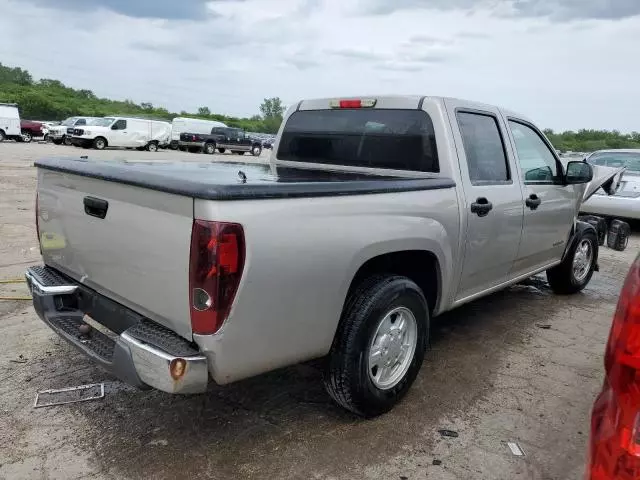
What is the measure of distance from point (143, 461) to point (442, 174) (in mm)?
2467

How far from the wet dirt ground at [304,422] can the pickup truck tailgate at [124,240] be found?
0.76 m

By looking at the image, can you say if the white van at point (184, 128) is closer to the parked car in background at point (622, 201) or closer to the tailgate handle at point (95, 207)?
the parked car in background at point (622, 201)

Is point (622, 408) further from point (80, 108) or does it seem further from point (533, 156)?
point (80, 108)

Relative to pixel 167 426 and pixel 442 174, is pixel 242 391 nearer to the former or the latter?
pixel 167 426

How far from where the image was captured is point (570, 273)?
19.3 feet

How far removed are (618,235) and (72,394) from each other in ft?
25.1

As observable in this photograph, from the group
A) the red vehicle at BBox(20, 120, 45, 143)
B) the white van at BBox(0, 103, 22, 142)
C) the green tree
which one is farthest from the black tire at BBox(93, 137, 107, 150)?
the green tree

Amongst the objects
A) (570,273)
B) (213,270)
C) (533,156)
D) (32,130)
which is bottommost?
(570,273)

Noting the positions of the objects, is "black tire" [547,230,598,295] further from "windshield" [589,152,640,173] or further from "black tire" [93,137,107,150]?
"black tire" [93,137,107,150]

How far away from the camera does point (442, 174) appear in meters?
3.70

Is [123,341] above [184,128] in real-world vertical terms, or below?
below

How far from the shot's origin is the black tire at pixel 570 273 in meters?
5.82

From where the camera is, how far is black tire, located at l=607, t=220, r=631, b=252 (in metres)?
8.09

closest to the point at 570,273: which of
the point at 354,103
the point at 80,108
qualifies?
the point at 354,103
